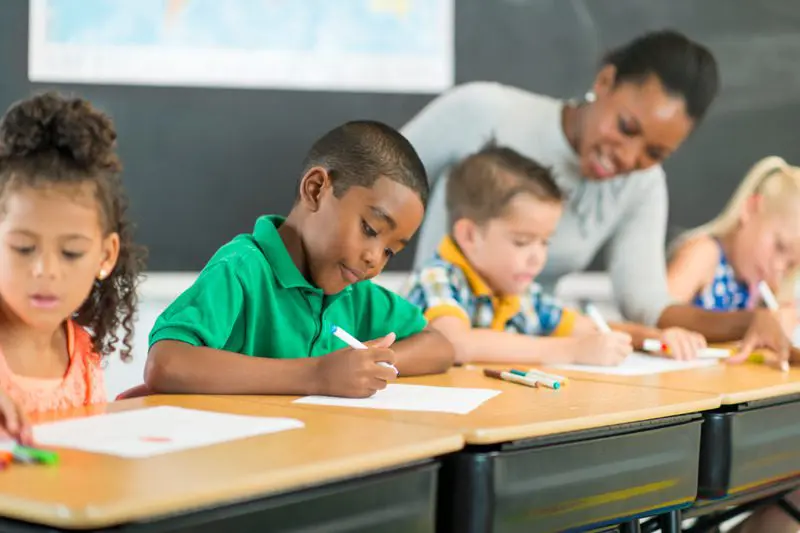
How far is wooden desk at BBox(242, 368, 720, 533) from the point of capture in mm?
1267

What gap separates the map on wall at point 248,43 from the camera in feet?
8.82

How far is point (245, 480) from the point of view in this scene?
955 mm

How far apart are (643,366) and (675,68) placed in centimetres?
102

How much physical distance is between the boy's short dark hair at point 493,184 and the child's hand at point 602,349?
0.38 meters

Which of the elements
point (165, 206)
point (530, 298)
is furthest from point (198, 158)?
point (530, 298)

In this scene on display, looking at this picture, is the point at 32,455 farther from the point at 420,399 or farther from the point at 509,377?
the point at 509,377

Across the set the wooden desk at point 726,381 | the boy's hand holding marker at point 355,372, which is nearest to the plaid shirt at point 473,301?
the wooden desk at point 726,381

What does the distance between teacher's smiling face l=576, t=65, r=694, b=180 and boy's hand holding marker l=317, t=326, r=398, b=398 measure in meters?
1.48

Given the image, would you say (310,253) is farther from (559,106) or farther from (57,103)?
(559,106)

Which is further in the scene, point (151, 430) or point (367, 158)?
point (367, 158)

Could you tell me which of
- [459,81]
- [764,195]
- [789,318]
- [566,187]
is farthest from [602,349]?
[764,195]

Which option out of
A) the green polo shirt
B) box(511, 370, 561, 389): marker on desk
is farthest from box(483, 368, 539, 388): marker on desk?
the green polo shirt

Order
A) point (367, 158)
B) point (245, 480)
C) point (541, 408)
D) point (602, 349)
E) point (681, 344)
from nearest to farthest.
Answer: point (245, 480), point (541, 408), point (367, 158), point (602, 349), point (681, 344)

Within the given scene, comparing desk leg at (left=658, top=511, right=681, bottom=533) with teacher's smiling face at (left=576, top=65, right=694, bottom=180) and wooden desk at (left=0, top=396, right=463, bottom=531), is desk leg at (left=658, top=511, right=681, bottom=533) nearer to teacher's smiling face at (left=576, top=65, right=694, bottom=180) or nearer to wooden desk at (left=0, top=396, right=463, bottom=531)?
wooden desk at (left=0, top=396, right=463, bottom=531)
